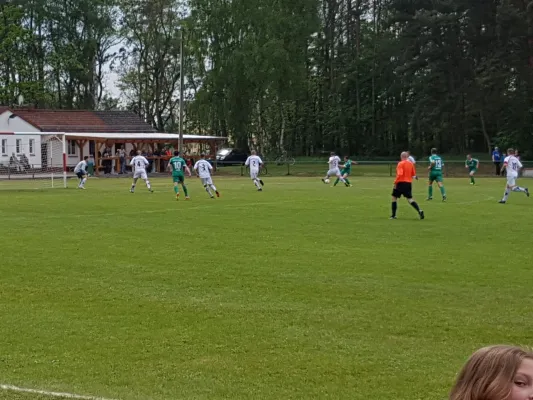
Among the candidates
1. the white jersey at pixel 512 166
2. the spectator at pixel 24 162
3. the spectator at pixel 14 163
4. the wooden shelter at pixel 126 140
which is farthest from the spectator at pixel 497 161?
the spectator at pixel 14 163

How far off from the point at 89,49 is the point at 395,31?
30.4m

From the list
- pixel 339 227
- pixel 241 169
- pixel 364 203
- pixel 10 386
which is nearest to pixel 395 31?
pixel 241 169

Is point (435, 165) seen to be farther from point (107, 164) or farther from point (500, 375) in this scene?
point (107, 164)

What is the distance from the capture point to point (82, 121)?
2566 inches

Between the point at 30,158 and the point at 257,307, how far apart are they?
51.6 metres

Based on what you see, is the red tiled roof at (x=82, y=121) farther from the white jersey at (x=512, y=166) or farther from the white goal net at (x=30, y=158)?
the white jersey at (x=512, y=166)

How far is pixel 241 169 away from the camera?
180 feet

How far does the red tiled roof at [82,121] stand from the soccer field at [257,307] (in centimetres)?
4639

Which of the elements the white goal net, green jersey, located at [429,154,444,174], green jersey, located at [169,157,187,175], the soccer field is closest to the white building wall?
the white goal net

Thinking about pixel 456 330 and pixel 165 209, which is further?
pixel 165 209

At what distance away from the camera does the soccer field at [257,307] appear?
6083mm

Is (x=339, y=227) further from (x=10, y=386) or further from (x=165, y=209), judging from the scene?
(x=10, y=386)

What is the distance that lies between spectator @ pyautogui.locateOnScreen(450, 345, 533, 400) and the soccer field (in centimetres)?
379

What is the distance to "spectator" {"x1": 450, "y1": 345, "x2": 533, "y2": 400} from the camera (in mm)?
1914
